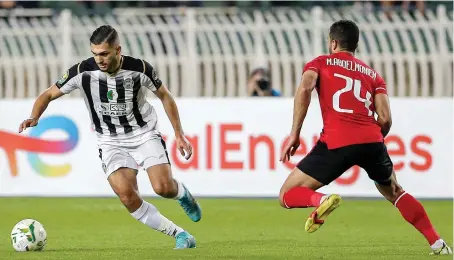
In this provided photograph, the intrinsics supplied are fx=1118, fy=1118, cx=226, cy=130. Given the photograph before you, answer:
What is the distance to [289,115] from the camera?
14.8 metres

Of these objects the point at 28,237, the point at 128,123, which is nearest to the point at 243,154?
the point at 128,123

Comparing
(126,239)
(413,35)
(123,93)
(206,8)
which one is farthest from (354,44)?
(206,8)

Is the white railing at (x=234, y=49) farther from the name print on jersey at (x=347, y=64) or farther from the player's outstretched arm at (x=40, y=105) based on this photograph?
the name print on jersey at (x=347, y=64)

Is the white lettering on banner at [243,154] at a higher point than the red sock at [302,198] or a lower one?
lower

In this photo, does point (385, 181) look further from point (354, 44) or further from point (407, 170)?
point (407, 170)

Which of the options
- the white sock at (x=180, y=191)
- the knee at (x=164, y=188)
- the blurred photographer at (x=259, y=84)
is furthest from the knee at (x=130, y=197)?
the blurred photographer at (x=259, y=84)

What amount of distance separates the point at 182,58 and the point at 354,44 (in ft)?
30.3

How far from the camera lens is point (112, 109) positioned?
9117mm

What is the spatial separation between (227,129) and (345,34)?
6593 millimetres

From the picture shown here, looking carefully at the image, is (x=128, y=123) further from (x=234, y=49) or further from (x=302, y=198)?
(x=234, y=49)

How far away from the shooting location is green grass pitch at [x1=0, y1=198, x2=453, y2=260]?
8.71 meters

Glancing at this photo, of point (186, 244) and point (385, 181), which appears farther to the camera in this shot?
point (186, 244)

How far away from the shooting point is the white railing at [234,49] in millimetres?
16969

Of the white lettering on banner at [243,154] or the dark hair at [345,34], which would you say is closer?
the dark hair at [345,34]
